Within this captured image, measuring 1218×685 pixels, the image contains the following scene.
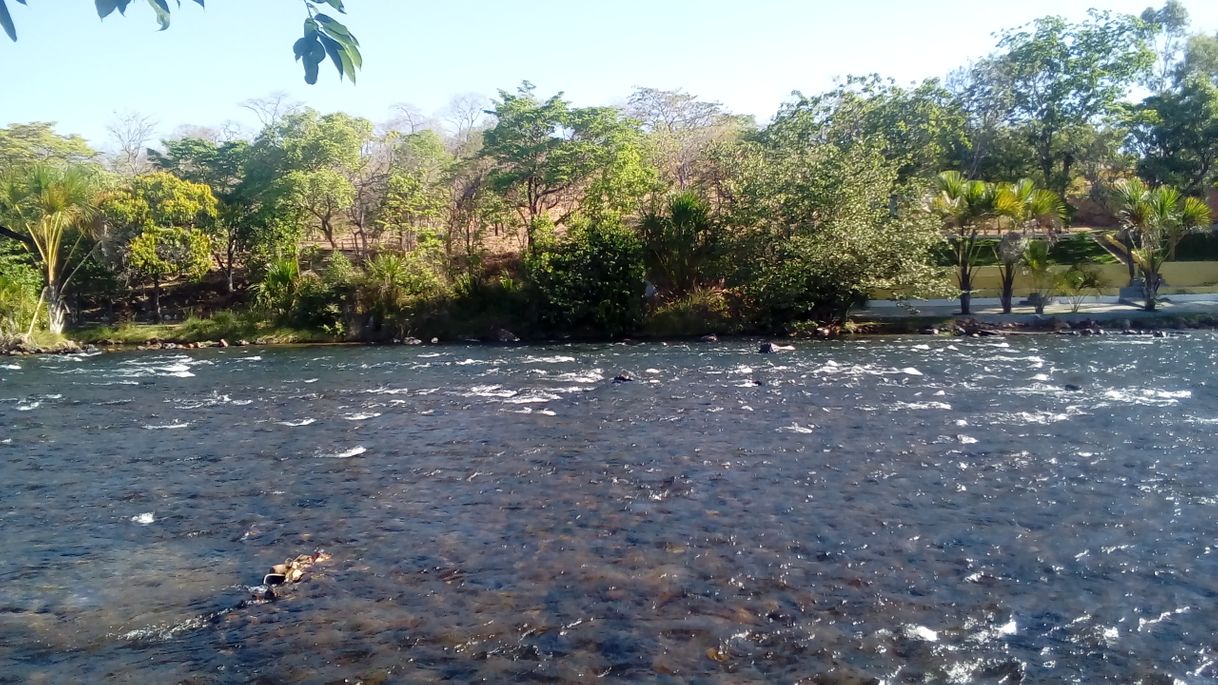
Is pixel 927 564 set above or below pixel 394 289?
below

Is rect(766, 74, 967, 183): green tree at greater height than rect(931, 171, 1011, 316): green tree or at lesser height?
greater

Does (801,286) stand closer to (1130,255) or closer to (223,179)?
(1130,255)

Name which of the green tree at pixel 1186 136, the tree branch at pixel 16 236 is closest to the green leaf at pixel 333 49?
the tree branch at pixel 16 236

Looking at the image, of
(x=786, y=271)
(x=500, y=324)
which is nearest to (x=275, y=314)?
(x=500, y=324)

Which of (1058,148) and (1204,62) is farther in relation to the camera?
(1204,62)

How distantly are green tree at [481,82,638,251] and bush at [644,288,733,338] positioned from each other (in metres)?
5.03

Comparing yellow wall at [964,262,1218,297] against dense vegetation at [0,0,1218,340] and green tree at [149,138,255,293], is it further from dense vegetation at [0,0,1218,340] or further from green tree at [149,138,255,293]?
green tree at [149,138,255,293]

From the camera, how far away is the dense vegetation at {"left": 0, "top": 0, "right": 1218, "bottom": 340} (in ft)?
97.7

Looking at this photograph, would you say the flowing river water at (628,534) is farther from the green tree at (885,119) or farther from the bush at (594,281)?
the green tree at (885,119)

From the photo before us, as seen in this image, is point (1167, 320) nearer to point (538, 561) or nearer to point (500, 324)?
point (500, 324)

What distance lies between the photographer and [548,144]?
1340 inches

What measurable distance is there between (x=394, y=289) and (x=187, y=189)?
9064 mm

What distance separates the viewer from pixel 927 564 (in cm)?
906

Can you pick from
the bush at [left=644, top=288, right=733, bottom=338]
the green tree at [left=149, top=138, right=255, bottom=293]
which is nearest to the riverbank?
the bush at [left=644, top=288, right=733, bottom=338]
